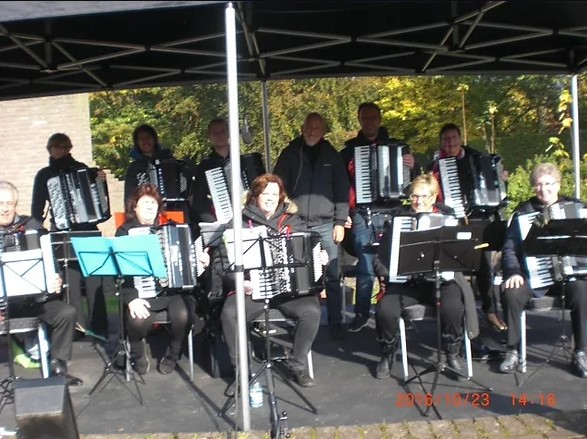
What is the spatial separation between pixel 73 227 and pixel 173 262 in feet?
5.44

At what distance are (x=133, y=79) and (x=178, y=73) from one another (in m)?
0.51

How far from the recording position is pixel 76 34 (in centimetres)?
637

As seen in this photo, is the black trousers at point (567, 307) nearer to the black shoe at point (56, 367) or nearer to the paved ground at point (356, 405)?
the paved ground at point (356, 405)

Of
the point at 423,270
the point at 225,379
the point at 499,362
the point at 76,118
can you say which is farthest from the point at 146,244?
the point at 76,118

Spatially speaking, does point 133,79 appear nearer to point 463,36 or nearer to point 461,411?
point 463,36

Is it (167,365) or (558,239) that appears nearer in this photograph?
(558,239)

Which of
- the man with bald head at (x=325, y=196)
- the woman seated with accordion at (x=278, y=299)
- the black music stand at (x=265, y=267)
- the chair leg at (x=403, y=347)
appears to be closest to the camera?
the black music stand at (x=265, y=267)

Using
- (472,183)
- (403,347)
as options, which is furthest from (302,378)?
(472,183)

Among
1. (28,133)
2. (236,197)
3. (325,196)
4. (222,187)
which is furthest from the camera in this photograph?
(28,133)

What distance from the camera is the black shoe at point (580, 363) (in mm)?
5461

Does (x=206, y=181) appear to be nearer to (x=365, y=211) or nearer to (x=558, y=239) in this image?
(x=365, y=211)

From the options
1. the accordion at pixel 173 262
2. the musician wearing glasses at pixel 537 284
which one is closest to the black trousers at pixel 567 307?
the musician wearing glasses at pixel 537 284

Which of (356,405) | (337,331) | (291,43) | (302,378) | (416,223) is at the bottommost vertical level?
(356,405)

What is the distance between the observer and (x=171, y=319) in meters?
5.76
